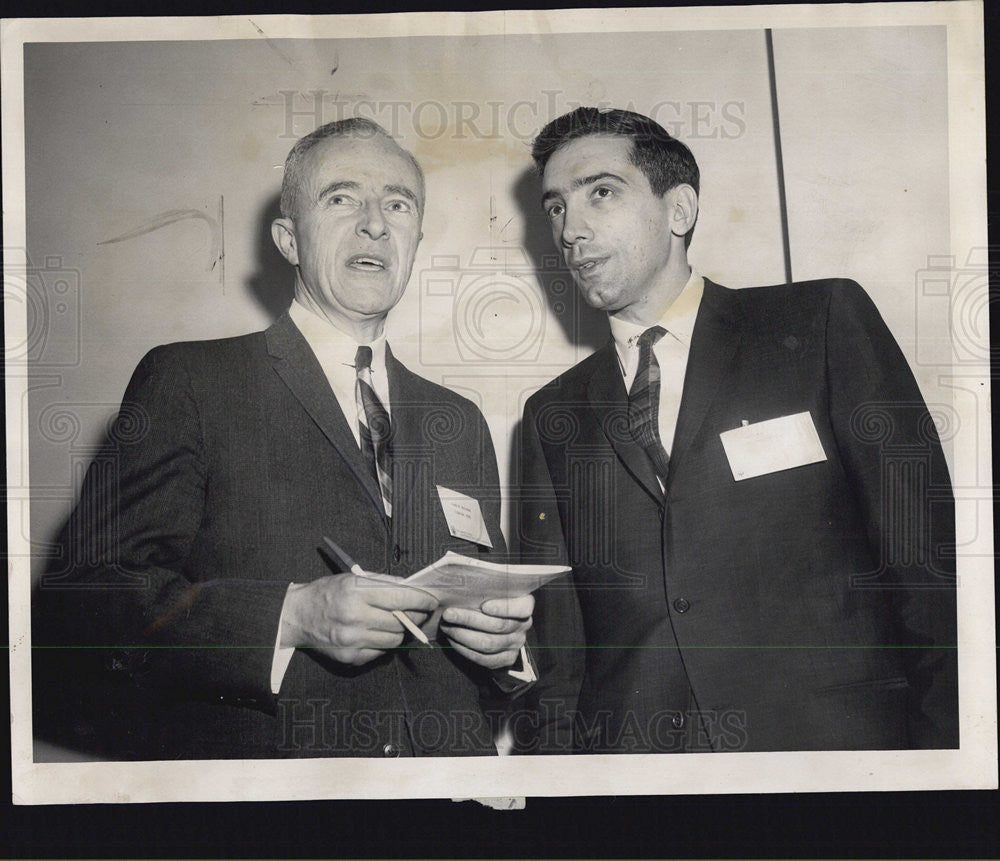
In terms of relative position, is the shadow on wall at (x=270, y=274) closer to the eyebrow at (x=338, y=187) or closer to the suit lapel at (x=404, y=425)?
the eyebrow at (x=338, y=187)

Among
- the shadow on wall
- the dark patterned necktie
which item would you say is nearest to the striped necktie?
the shadow on wall

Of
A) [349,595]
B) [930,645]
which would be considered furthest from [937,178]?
[349,595]

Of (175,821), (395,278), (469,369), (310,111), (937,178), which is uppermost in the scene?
(310,111)

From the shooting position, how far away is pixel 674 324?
3.45 meters

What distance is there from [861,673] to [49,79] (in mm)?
3010

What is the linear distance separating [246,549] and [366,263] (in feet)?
2.97

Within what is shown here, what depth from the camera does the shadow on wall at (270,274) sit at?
3.45 meters

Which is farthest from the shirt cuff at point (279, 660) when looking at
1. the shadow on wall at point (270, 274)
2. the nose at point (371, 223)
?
the nose at point (371, 223)

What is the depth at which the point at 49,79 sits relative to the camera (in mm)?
3537

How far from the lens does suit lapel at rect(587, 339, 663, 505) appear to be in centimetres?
338

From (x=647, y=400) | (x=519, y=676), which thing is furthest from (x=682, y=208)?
(x=519, y=676)

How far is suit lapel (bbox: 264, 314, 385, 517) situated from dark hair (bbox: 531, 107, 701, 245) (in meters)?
0.90

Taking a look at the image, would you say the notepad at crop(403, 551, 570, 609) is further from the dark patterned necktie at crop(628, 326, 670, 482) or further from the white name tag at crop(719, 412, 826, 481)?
the white name tag at crop(719, 412, 826, 481)

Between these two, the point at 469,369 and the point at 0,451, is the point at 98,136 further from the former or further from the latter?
the point at 469,369
